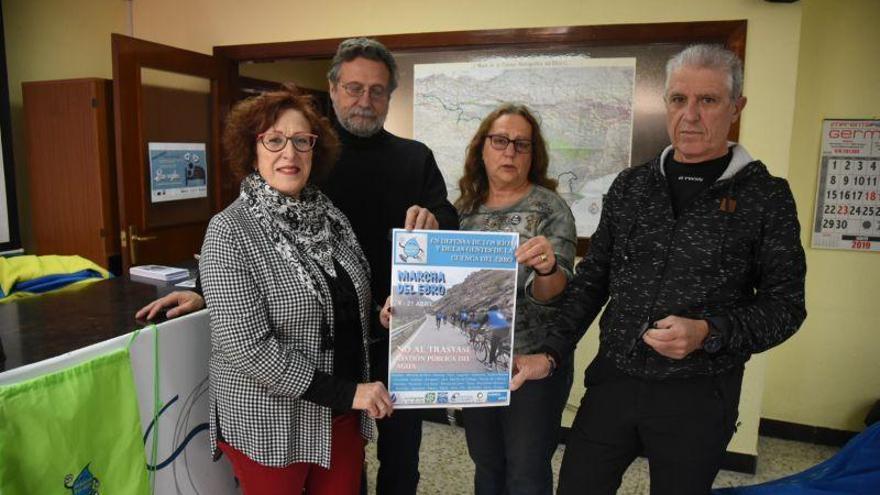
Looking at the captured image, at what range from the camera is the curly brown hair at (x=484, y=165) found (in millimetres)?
1685

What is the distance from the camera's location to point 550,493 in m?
1.63

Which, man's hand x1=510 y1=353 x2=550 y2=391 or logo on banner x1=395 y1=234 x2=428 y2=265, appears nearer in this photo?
logo on banner x1=395 y1=234 x2=428 y2=265

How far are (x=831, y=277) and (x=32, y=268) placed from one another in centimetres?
358

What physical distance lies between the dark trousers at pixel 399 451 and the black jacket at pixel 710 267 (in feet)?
2.27

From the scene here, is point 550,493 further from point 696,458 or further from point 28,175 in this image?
point 28,175

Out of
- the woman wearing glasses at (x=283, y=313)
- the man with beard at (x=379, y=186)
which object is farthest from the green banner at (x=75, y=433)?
the man with beard at (x=379, y=186)

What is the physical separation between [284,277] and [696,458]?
1019 mm

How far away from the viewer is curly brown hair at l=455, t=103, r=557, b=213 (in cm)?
169

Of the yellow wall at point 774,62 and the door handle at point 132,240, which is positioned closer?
the yellow wall at point 774,62

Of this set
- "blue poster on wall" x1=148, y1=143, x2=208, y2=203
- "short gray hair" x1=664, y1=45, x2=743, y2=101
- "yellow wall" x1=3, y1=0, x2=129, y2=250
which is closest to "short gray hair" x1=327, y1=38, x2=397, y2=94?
"short gray hair" x1=664, y1=45, x2=743, y2=101

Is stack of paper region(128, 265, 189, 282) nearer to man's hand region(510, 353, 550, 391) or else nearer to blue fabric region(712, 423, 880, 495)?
man's hand region(510, 353, 550, 391)

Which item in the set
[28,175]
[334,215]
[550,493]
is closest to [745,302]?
[550,493]

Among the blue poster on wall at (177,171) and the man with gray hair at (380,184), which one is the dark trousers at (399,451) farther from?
the blue poster on wall at (177,171)

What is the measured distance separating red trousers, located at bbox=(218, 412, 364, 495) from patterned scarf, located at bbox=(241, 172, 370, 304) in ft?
1.31
